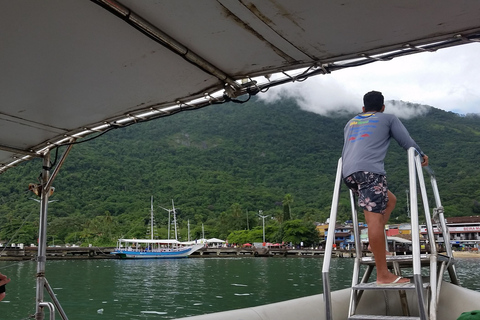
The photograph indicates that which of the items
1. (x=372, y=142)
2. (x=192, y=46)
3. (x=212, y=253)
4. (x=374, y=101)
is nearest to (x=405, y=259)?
(x=372, y=142)

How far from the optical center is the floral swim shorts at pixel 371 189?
88.3 inches

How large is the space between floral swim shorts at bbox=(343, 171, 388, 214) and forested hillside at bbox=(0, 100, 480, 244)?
54771 millimetres

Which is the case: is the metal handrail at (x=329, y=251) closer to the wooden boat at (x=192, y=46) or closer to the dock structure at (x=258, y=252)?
the wooden boat at (x=192, y=46)

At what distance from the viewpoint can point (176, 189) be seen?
402 feet

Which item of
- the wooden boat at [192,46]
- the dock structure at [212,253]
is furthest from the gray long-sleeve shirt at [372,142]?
the dock structure at [212,253]

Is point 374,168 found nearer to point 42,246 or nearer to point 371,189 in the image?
point 371,189

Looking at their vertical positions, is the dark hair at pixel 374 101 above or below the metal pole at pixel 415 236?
above

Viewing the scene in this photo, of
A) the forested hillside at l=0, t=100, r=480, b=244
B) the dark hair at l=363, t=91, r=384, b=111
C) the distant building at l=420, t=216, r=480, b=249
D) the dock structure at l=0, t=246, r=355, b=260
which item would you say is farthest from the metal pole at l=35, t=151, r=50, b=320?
the distant building at l=420, t=216, r=480, b=249

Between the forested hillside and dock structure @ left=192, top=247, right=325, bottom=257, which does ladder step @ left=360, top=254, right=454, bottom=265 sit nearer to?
the forested hillside

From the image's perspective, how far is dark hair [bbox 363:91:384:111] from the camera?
2.49m

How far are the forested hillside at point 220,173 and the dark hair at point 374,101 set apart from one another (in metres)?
54.7

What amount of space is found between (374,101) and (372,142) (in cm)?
33

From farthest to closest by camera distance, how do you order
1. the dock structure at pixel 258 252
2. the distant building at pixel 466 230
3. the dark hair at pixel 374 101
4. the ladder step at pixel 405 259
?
the distant building at pixel 466 230 < the dock structure at pixel 258 252 < the dark hair at pixel 374 101 < the ladder step at pixel 405 259

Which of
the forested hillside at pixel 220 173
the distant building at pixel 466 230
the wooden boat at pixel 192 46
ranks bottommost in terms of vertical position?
the distant building at pixel 466 230
